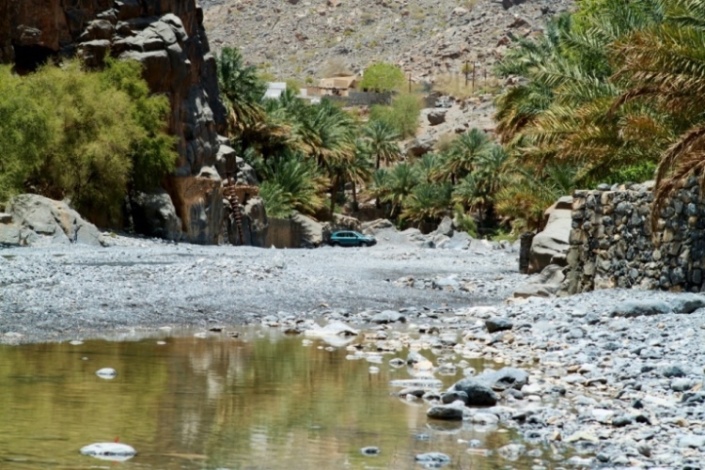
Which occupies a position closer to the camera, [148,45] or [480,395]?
[480,395]

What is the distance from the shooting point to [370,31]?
141375 mm

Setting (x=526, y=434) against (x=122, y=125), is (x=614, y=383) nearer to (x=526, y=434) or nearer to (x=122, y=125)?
(x=526, y=434)

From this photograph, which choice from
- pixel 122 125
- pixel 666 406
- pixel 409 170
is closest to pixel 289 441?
pixel 666 406

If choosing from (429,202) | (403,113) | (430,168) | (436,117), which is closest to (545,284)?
Result: (429,202)

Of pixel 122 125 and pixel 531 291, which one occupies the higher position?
pixel 122 125

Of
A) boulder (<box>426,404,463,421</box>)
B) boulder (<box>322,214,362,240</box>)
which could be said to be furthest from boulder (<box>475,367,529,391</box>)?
boulder (<box>322,214,362,240</box>)

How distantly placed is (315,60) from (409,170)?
68.6 metres

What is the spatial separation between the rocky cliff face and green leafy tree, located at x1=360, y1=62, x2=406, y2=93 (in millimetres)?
70826

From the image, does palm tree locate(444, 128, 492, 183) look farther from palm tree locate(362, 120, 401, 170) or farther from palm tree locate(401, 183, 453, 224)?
palm tree locate(362, 120, 401, 170)

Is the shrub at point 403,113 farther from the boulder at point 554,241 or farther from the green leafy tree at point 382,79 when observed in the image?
the boulder at point 554,241

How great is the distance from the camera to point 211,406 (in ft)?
29.9

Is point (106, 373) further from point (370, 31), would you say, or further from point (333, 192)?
point (370, 31)

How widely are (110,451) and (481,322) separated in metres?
9.76

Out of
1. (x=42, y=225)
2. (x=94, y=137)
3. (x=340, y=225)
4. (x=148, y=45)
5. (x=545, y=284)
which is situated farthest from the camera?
(x=340, y=225)
